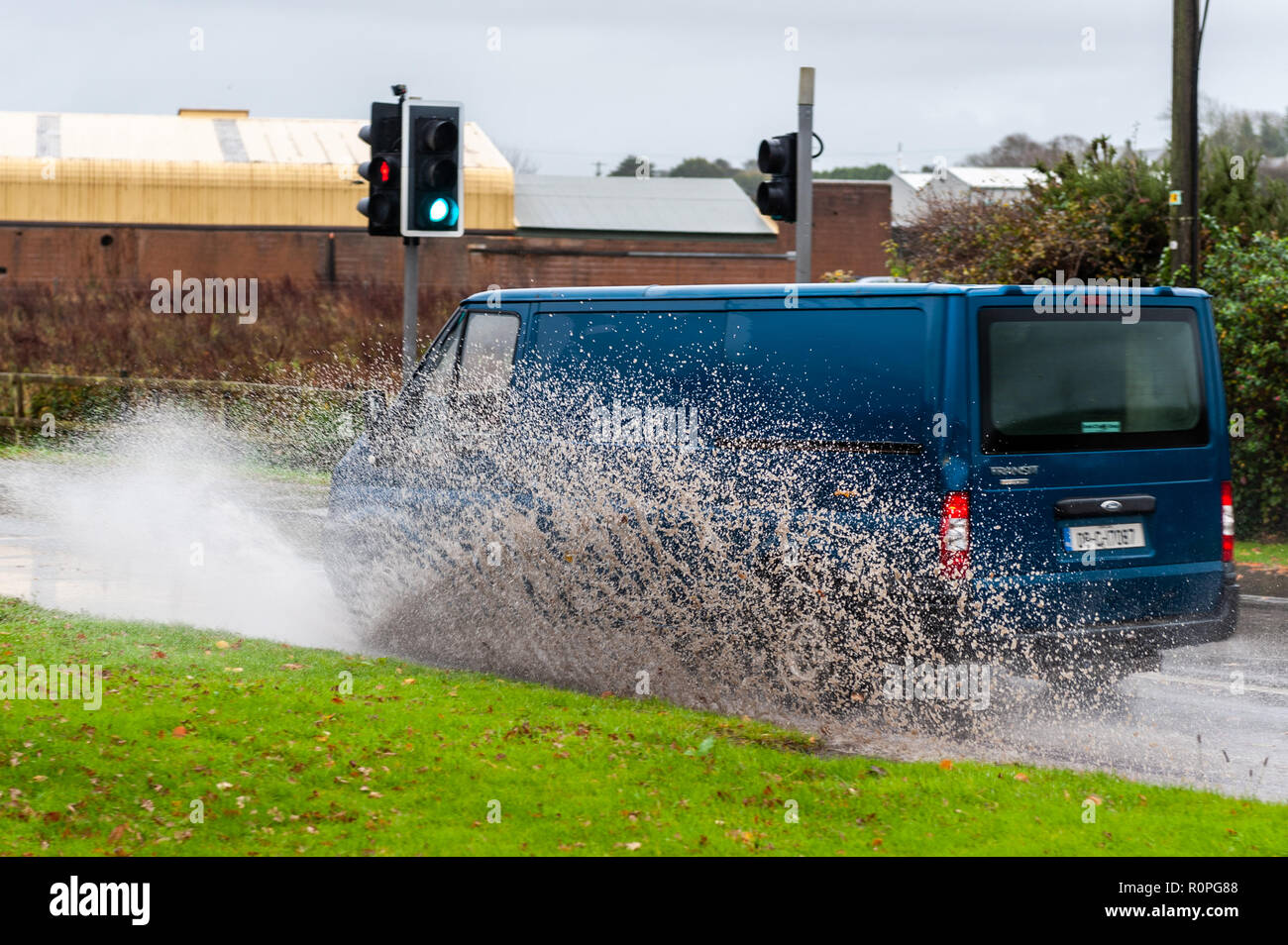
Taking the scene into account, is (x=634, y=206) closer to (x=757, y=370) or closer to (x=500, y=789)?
(x=757, y=370)

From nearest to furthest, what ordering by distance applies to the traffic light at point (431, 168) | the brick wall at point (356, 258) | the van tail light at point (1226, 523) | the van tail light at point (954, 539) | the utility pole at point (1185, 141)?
the van tail light at point (954, 539), the van tail light at point (1226, 523), the traffic light at point (431, 168), the utility pole at point (1185, 141), the brick wall at point (356, 258)

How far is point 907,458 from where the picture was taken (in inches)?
268

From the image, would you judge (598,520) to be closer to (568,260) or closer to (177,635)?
(177,635)

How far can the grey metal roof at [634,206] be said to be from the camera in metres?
49.6

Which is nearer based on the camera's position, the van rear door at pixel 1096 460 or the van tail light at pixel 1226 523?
the van rear door at pixel 1096 460

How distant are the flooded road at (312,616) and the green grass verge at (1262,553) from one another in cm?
204

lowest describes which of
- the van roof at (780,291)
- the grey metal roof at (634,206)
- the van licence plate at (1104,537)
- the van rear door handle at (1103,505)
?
the van licence plate at (1104,537)

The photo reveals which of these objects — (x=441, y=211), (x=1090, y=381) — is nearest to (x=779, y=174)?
(x=441, y=211)

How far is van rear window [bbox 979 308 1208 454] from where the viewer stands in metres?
6.93

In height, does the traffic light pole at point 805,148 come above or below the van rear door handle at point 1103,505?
above

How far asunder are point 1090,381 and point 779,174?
6.58 metres

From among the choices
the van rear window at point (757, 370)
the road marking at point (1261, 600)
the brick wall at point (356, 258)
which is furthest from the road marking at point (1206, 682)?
the brick wall at point (356, 258)

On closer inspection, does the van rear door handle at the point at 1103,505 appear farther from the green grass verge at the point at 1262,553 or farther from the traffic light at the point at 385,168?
the traffic light at the point at 385,168

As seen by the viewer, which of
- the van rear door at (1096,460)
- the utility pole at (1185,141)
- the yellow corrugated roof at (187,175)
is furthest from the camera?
the yellow corrugated roof at (187,175)
